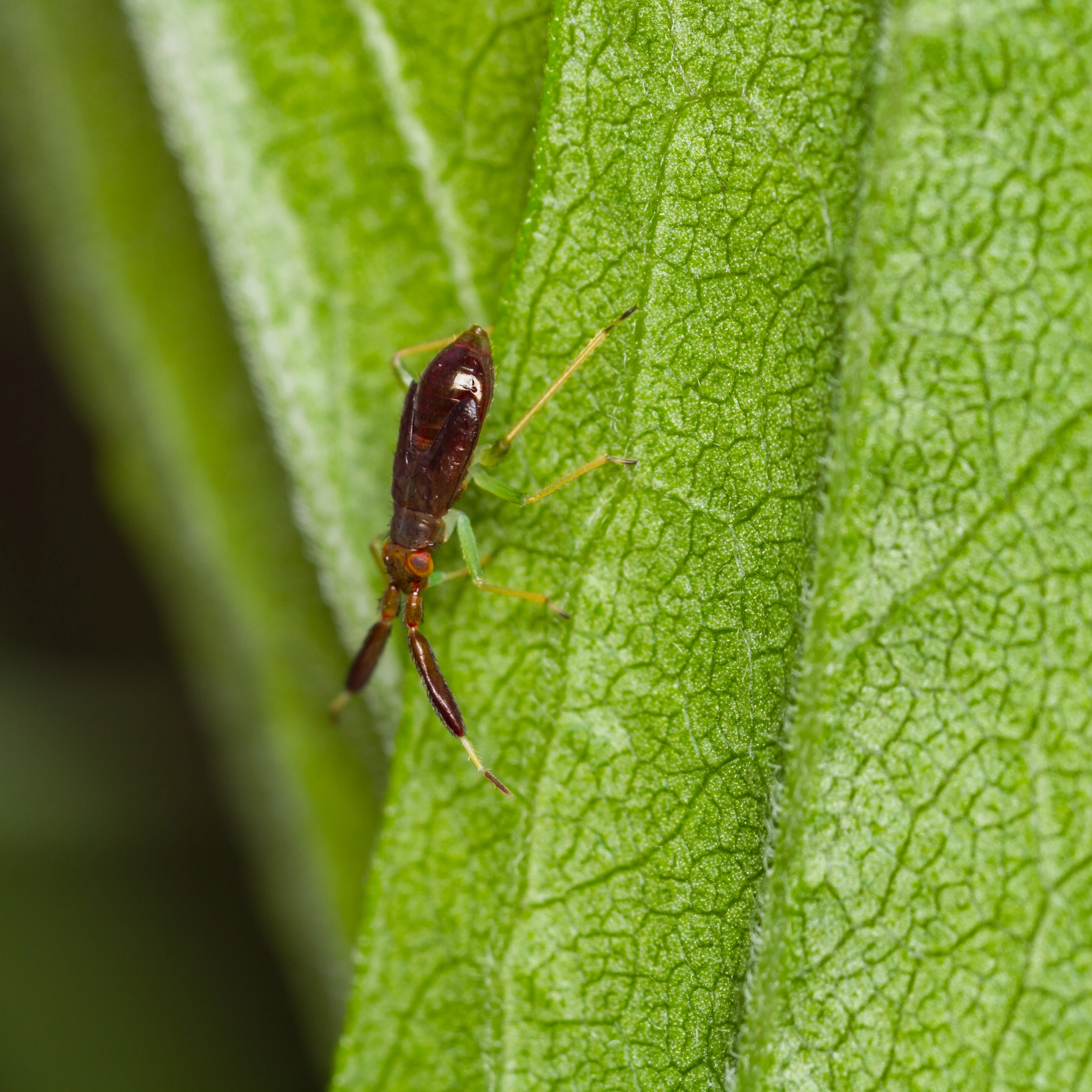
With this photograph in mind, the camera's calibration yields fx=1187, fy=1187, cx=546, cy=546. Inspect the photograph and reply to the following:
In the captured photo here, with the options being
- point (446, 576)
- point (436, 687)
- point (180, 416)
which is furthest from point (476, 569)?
point (180, 416)

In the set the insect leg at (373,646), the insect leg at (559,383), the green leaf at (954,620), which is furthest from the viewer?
the insect leg at (373,646)

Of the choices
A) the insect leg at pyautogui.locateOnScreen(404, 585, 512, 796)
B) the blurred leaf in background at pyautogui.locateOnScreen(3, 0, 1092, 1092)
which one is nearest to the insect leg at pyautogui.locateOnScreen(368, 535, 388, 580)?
the insect leg at pyautogui.locateOnScreen(404, 585, 512, 796)

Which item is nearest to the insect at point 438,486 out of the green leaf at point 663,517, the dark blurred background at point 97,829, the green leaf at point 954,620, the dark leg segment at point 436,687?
the dark leg segment at point 436,687

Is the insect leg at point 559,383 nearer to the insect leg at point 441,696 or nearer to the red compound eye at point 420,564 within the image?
the red compound eye at point 420,564

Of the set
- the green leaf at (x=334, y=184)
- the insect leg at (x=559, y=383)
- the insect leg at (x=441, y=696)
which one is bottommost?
the insect leg at (x=441, y=696)

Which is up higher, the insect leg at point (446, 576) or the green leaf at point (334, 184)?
the green leaf at point (334, 184)

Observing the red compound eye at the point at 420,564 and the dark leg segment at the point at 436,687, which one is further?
the red compound eye at the point at 420,564

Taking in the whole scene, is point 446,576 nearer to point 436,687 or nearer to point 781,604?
point 436,687
